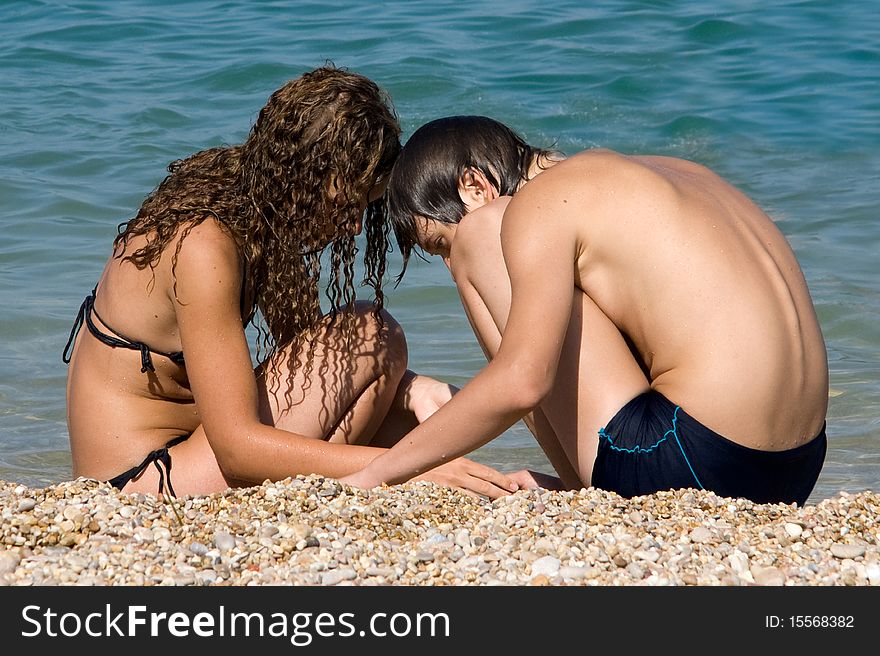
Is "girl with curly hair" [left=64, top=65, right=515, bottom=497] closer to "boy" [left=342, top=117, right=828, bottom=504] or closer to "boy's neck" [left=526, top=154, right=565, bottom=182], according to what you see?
"boy" [left=342, top=117, right=828, bottom=504]

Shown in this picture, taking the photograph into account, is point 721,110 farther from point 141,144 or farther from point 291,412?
point 291,412

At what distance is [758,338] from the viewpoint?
2.96 meters

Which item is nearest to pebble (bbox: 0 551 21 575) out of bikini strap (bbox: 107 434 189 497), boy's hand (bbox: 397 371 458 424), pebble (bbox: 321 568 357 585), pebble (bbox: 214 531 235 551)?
pebble (bbox: 214 531 235 551)

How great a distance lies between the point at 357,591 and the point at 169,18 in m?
10.9

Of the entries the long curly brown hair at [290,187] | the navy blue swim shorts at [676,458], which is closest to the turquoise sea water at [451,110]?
the navy blue swim shorts at [676,458]

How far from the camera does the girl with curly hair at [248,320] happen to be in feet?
10.7

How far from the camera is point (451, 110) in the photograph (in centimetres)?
1002

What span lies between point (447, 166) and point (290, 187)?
0.47m

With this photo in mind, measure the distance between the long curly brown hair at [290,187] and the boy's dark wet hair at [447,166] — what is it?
0.14 m

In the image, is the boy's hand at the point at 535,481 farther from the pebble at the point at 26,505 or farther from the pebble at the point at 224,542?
the pebble at the point at 26,505

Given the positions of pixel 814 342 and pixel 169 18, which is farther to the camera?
pixel 169 18

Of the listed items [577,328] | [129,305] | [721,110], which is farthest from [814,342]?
[721,110]

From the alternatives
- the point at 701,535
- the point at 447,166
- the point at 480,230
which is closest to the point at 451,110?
the point at 447,166

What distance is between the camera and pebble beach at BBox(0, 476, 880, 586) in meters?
2.43
